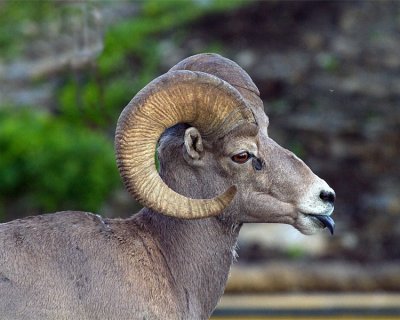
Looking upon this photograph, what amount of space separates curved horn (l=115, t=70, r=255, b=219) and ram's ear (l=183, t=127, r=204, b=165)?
122mm

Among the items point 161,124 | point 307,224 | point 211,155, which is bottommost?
point 307,224

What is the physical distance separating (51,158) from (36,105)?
283 centimetres

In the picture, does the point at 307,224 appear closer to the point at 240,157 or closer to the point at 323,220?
the point at 323,220

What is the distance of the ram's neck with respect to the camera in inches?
313

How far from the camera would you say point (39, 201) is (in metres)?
20.2

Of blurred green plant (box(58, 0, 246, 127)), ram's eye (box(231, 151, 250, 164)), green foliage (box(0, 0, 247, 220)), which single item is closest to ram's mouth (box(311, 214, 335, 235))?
ram's eye (box(231, 151, 250, 164))

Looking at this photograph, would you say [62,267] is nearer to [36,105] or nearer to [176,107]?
[176,107]

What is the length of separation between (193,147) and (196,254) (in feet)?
2.18

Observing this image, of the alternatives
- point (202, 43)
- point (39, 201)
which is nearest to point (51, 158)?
point (39, 201)

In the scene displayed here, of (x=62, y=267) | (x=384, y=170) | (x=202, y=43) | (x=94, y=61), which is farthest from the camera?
(x=202, y=43)

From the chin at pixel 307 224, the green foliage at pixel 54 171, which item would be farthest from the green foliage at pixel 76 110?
the chin at pixel 307 224

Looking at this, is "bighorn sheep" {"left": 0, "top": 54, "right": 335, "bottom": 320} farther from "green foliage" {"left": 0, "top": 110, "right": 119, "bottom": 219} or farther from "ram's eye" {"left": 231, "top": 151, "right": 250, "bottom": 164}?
"green foliage" {"left": 0, "top": 110, "right": 119, "bottom": 219}

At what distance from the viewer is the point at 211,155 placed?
Answer: 797 centimetres

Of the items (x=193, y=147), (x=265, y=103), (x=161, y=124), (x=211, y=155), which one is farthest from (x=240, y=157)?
(x=265, y=103)
